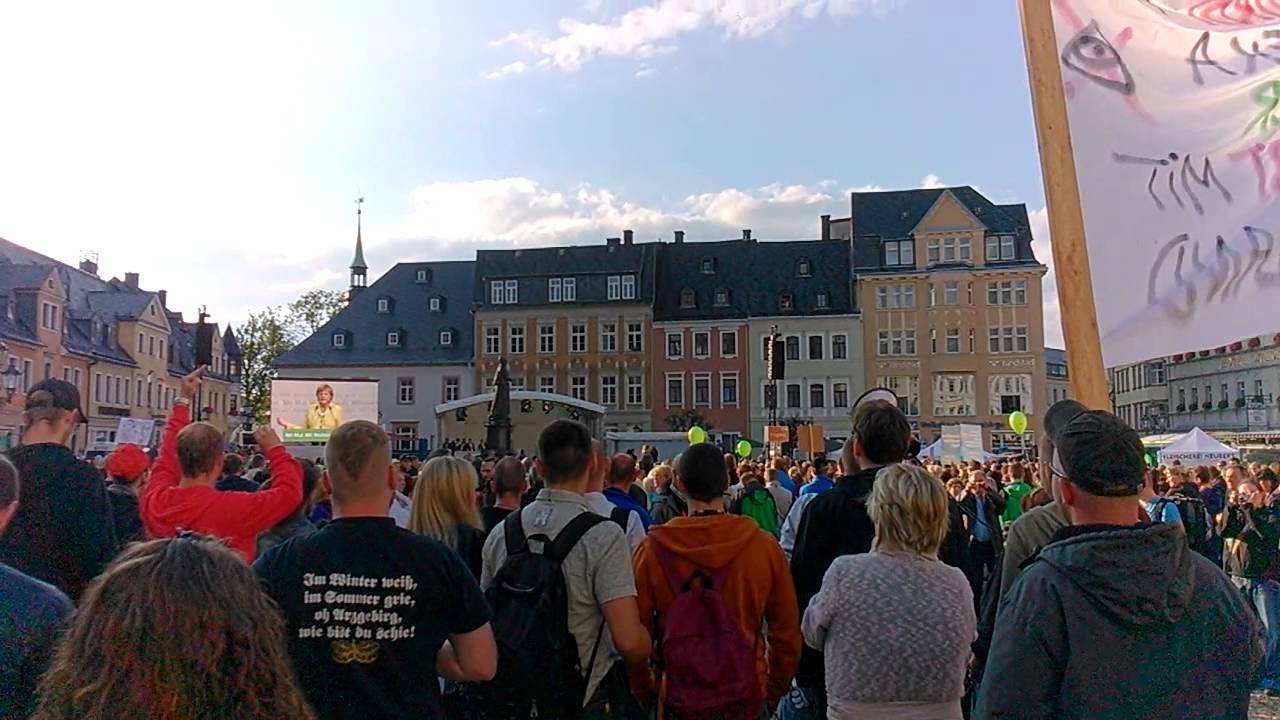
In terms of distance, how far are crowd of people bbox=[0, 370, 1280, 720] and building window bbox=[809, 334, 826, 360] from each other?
5131 centimetres

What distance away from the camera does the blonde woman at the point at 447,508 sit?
17.7 ft

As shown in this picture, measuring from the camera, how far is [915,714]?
3941mm

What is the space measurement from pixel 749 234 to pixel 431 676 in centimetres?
6010

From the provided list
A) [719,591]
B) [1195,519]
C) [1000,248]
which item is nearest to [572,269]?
[1000,248]

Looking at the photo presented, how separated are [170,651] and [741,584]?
293cm

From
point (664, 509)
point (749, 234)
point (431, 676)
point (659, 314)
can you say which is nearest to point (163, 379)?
point (659, 314)

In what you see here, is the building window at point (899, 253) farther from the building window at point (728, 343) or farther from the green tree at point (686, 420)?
the green tree at point (686, 420)

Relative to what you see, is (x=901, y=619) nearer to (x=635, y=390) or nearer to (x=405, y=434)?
(x=635, y=390)

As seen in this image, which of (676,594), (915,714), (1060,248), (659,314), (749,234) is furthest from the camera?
(749,234)

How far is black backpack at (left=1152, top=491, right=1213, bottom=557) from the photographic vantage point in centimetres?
1068

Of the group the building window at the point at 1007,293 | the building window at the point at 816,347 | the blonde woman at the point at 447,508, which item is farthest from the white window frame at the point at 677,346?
the blonde woman at the point at 447,508

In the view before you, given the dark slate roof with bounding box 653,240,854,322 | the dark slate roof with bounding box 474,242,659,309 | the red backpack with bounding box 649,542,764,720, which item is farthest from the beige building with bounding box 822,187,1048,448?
the red backpack with bounding box 649,542,764,720

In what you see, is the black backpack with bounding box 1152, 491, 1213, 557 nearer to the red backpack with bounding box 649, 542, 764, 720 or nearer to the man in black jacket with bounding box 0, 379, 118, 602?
the red backpack with bounding box 649, 542, 764, 720

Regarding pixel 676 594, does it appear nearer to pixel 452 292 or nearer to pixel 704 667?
pixel 704 667
